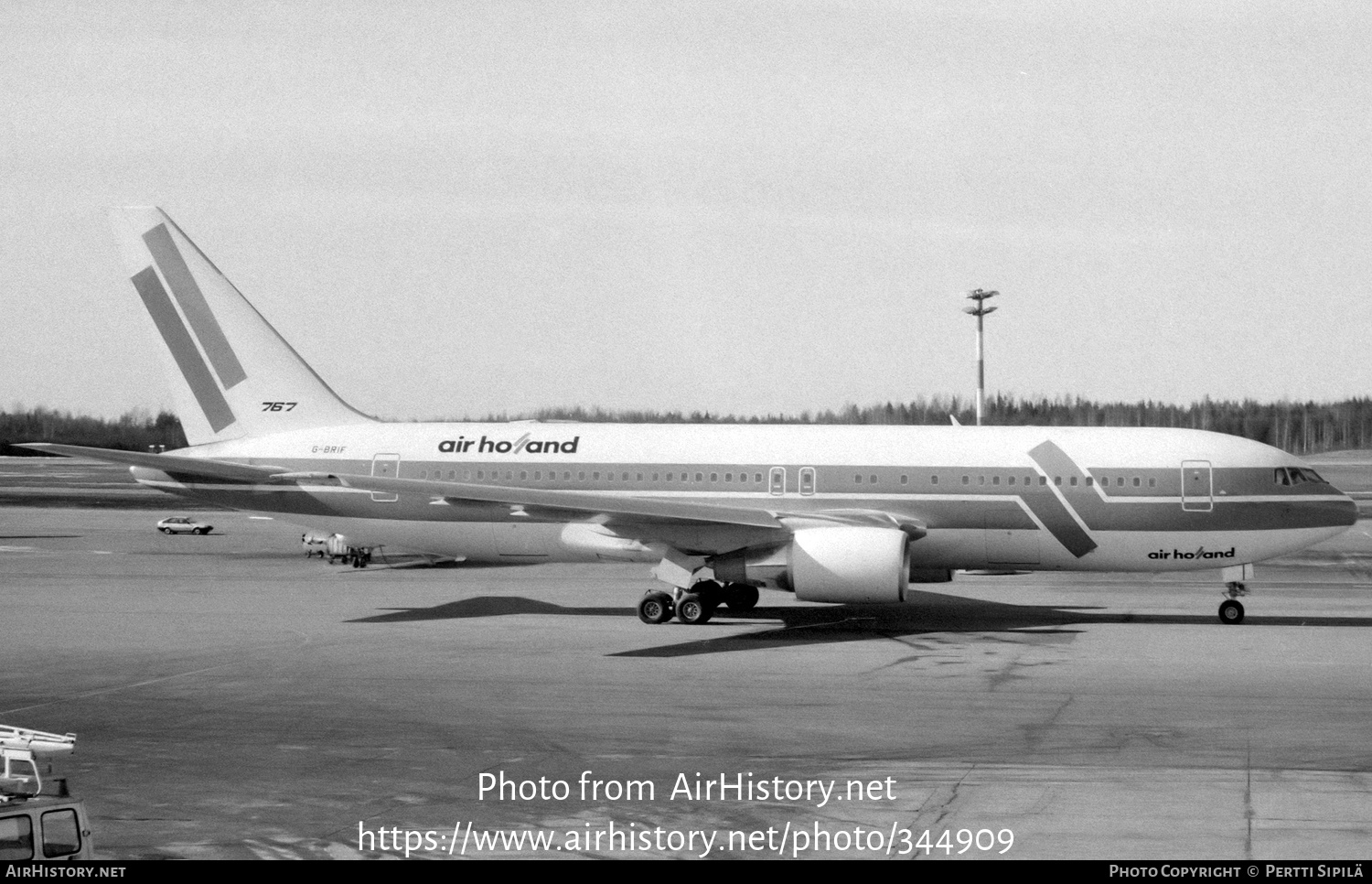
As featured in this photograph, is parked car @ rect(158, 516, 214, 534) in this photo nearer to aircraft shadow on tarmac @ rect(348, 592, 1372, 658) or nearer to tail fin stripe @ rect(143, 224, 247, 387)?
tail fin stripe @ rect(143, 224, 247, 387)

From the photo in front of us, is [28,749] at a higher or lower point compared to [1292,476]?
lower

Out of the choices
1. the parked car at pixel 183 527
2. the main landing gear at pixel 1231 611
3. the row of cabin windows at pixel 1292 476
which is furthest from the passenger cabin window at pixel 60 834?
the parked car at pixel 183 527

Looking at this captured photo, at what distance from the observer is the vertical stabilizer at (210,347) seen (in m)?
33.5

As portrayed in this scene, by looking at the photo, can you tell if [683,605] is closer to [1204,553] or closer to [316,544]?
[1204,553]

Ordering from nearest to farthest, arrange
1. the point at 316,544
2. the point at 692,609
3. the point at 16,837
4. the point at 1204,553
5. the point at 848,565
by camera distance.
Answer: the point at 16,837 → the point at 848,565 → the point at 692,609 → the point at 1204,553 → the point at 316,544

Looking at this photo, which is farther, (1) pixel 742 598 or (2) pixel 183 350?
(2) pixel 183 350

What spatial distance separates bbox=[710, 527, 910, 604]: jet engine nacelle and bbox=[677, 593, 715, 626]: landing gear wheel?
218 cm

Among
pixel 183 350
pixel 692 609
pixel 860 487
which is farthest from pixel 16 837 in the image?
pixel 183 350

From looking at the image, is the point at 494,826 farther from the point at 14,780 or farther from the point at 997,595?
the point at 997,595

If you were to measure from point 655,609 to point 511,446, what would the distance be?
560cm

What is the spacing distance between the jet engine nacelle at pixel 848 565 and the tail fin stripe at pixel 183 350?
14.8 metres

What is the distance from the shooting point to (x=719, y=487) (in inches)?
1241

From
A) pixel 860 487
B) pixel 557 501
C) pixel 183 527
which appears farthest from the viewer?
pixel 183 527

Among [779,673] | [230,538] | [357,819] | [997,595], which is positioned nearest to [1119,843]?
[357,819]
